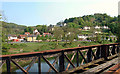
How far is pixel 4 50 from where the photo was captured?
105 feet

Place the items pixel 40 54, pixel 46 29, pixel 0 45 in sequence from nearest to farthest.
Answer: pixel 40 54, pixel 0 45, pixel 46 29

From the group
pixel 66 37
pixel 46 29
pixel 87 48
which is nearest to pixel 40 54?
pixel 87 48

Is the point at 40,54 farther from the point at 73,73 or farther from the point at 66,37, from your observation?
the point at 66,37

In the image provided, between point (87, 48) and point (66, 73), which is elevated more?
point (87, 48)

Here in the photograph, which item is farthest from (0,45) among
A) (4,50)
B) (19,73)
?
(19,73)

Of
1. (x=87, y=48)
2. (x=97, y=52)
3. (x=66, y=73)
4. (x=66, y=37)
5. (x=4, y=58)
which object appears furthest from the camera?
(x=66, y=37)

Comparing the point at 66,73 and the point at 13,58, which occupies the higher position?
the point at 13,58

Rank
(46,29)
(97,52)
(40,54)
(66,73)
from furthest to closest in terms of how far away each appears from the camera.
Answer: (46,29) < (97,52) < (66,73) < (40,54)

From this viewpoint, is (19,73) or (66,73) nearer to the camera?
(66,73)

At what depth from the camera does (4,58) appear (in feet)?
16.6

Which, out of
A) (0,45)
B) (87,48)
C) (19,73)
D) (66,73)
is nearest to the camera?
(66,73)

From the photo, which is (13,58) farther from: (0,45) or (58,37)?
(58,37)

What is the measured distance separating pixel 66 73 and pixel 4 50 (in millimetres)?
28731

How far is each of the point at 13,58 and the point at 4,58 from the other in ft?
1.07
